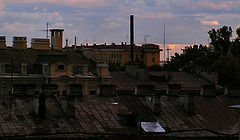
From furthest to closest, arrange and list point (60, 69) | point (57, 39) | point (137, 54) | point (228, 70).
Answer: point (137, 54), point (228, 70), point (57, 39), point (60, 69)

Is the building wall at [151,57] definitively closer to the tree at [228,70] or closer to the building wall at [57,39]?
the tree at [228,70]

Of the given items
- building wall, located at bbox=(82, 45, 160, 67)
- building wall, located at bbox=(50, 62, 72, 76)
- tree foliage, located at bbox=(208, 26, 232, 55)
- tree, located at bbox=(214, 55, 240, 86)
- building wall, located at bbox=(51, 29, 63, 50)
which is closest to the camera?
building wall, located at bbox=(50, 62, 72, 76)

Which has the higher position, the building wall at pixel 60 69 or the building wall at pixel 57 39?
the building wall at pixel 57 39

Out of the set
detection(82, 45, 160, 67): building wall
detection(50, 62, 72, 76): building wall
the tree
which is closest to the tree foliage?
the tree

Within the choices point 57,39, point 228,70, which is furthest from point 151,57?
point 57,39

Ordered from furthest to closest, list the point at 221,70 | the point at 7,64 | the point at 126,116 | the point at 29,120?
1. the point at 221,70
2. the point at 7,64
3. the point at 126,116
4. the point at 29,120

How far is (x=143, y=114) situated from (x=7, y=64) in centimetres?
2818

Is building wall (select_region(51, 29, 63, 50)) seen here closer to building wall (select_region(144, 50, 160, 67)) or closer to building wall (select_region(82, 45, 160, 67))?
building wall (select_region(82, 45, 160, 67))

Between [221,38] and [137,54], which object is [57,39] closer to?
[221,38]

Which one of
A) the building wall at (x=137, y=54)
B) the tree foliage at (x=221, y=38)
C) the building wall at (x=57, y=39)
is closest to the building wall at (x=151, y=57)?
the building wall at (x=137, y=54)

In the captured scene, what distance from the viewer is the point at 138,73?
2571 inches

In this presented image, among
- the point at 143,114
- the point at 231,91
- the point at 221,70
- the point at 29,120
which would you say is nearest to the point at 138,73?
the point at 221,70

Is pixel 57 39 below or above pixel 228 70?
above

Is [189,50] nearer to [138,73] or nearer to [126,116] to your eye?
[138,73]
